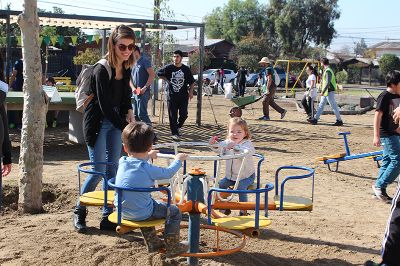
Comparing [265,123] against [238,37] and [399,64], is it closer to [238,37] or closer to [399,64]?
[399,64]

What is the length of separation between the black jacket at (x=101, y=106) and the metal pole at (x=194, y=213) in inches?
38.2

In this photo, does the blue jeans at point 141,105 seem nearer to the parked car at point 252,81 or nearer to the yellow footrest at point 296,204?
the yellow footrest at point 296,204

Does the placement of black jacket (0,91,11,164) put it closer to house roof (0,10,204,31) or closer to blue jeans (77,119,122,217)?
blue jeans (77,119,122,217)

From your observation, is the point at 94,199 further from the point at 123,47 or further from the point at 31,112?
the point at 31,112

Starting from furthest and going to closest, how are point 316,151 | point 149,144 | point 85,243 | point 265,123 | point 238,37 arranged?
point 238,37 → point 265,123 → point 316,151 → point 85,243 → point 149,144

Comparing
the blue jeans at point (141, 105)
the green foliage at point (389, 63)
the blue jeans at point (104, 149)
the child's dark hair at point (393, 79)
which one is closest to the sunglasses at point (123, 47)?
the blue jeans at point (104, 149)

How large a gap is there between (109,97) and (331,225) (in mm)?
2552

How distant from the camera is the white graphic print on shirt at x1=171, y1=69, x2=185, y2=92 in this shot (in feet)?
39.3

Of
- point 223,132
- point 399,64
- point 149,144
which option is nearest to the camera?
point 149,144

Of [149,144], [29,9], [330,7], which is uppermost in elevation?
[330,7]

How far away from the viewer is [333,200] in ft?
23.4

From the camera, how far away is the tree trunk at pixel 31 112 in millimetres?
5777

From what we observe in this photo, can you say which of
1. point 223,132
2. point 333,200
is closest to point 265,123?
point 223,132

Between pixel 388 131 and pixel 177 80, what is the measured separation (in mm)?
5681
